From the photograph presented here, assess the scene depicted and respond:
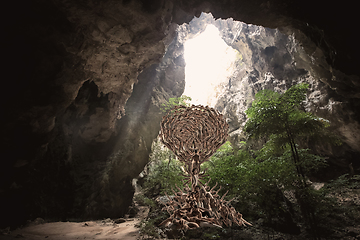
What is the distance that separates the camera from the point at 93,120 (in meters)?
8.28

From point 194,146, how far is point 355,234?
15.6 ft

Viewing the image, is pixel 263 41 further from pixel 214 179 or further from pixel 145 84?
pixel 214 179

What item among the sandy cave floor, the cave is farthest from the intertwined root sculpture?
the cave

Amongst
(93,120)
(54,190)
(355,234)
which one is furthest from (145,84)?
(355,234)

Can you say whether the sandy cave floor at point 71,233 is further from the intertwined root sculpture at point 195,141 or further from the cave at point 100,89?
the intertwined root sculpture at point 195,141

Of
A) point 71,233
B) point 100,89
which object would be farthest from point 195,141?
point 100,89

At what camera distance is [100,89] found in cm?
756

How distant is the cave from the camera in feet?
15.0

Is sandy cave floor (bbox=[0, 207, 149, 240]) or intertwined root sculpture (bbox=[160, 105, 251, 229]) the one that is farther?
sandy cave floor (bbox=[0, 207, 149, 240])

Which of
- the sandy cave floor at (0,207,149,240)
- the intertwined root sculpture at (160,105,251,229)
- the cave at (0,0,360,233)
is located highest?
the cave at (0,0,360,233)

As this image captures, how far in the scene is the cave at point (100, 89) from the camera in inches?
180

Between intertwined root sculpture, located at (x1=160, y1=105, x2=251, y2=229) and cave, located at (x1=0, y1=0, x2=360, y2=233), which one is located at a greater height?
cave, located at (x1=0, y1=0, x2=360, y2=233)

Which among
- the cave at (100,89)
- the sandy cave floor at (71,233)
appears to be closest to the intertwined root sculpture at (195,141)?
the sandy cave floor at (71,233)

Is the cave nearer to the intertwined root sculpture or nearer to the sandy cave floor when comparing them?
the sandy cave floor
